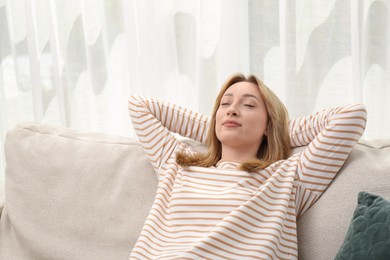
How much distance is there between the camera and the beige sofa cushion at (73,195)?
1.82m

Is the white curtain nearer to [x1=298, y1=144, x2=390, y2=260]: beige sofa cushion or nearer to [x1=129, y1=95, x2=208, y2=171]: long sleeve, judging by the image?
[x1=129, y1=95, x2=208, y2=171]: long sleeve

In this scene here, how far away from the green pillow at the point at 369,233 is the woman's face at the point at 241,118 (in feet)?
1.54

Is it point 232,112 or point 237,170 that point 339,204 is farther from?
point 232,112

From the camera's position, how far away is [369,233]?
4.52ft

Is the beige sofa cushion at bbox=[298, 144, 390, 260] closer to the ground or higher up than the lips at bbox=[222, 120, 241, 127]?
closer to the ground

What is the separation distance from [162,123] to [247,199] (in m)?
0.45

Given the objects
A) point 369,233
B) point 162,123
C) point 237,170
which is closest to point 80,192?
point 162,123

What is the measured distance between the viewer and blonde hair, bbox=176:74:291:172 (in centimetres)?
182

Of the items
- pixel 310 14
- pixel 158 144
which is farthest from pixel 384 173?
pixel 310 14

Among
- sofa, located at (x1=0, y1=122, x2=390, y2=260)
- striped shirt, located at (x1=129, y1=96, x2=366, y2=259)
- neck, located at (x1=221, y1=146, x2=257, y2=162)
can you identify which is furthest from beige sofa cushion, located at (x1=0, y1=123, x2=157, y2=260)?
neck, located at (x1=221, y1=146, x2=257, y2=162)

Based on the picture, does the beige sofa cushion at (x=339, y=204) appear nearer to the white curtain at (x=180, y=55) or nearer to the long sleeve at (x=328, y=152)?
the long sleeve at (x=328, y=152)

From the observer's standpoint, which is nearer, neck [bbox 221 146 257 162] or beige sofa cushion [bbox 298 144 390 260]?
beige sofa cushion [bbox 298 144 390 260]

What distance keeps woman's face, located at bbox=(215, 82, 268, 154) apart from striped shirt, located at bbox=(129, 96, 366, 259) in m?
0.09

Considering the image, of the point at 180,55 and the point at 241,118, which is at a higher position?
the point at 180,55
